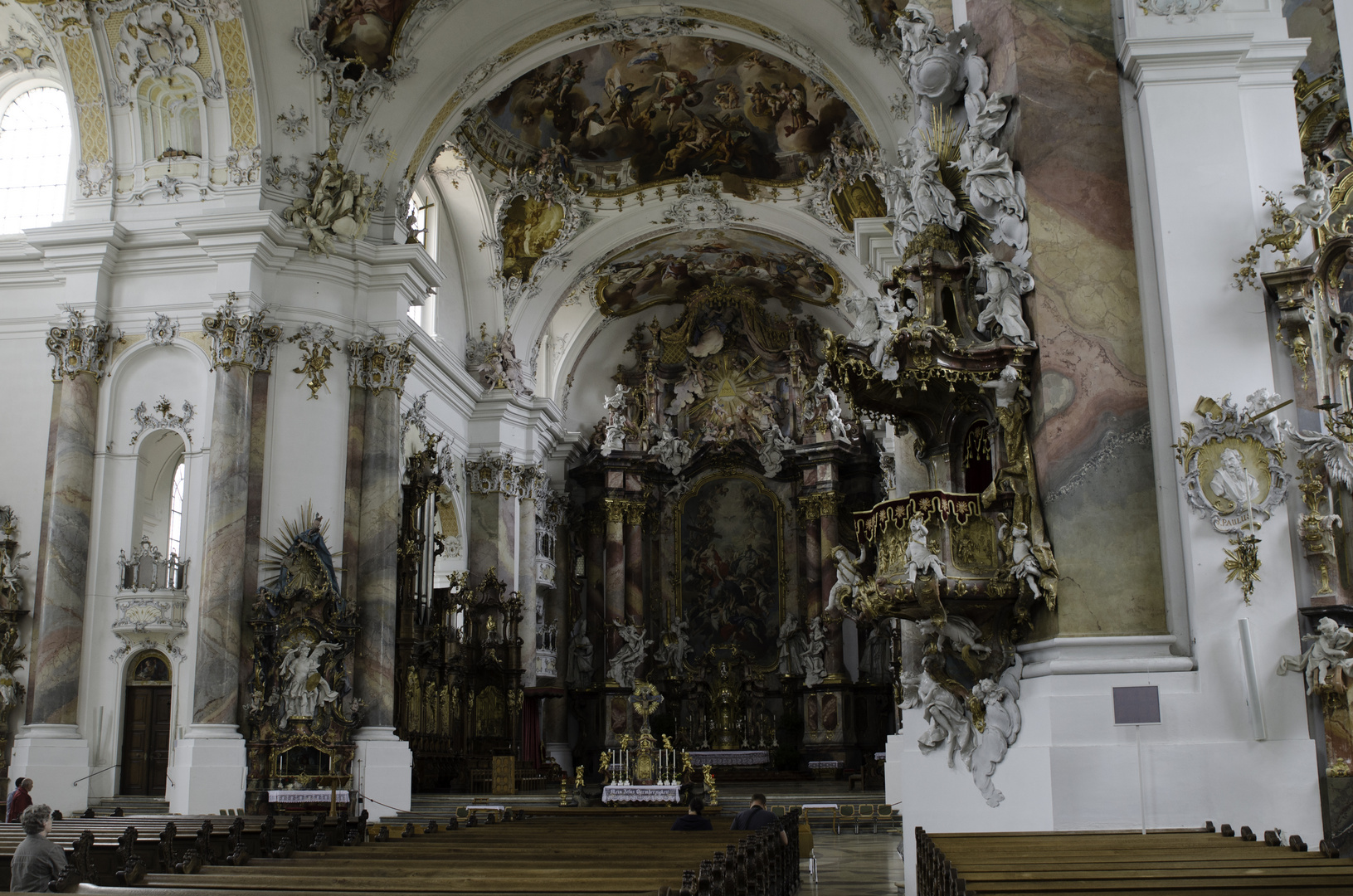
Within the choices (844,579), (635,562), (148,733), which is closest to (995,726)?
(844,579)

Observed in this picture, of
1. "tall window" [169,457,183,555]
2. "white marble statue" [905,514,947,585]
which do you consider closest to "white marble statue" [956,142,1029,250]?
"white marble statue" [905,514,947,585]

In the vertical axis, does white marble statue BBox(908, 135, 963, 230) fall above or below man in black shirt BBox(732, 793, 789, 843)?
above

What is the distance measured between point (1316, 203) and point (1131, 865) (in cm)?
575

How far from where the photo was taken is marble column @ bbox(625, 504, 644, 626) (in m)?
26.4

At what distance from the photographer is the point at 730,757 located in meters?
25.0

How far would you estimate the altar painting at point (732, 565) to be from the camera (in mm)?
27031

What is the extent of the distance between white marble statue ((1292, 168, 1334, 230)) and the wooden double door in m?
13.6

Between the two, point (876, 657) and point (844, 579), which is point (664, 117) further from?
point (844, 579)

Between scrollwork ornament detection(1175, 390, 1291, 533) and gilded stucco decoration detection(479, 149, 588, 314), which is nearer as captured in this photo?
scrollwork ornament detection(1175, 390, 1291, 533)

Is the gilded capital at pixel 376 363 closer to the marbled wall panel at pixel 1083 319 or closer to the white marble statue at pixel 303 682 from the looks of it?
the white marble statue at pixel 303 682

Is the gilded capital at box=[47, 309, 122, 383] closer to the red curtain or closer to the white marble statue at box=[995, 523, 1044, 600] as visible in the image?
the red curtain

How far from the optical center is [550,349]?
2628 centimetres

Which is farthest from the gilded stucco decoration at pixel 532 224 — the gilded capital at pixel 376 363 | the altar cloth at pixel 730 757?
the altar cloth at pixel 730 757

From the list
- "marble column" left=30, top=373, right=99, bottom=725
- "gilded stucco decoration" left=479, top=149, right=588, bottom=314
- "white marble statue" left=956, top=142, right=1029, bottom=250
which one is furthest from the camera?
"gilded stucco decoration" left=479, top=149, right=588, bottom=314
